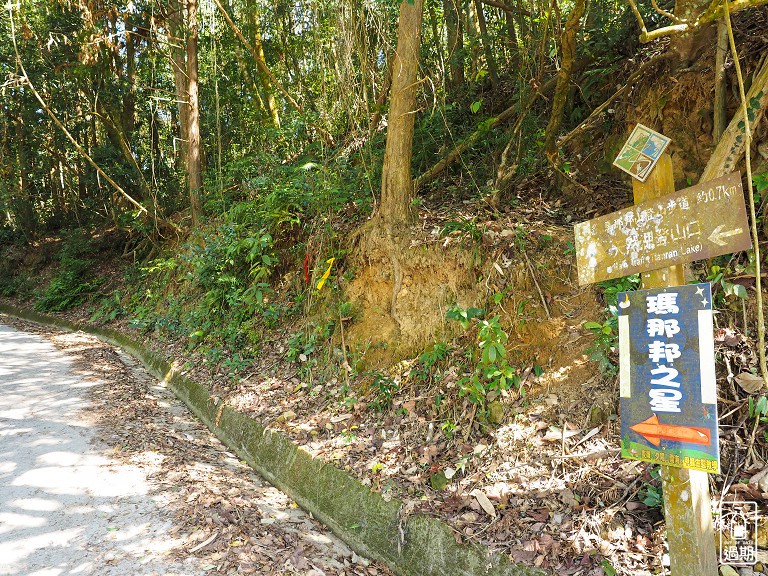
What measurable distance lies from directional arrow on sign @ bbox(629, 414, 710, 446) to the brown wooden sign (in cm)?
78

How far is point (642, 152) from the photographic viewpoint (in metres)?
2.60

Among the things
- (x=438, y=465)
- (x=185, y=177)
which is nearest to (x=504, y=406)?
(x=438, y=465)

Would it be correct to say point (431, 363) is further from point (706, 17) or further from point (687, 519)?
point (706, 17)

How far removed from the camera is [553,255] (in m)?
4.45

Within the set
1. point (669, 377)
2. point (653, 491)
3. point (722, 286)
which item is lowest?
point (653, 491)

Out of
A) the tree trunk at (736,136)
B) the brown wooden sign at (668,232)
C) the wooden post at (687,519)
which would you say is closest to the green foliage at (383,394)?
the brown wooden sign at (668,232)

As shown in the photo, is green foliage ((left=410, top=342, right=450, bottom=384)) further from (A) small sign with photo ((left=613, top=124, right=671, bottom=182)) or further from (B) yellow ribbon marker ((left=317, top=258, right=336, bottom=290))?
(A) small sign with photo ((left=613, top=124, right=671, bottom=182))

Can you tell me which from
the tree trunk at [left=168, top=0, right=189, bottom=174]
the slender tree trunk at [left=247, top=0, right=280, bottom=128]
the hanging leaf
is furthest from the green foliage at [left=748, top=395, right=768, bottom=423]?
the tree trunk at [left=168, top=0, right=189, bottom=174]

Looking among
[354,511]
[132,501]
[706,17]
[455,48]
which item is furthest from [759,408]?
[455,48]

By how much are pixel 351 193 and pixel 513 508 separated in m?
4.70

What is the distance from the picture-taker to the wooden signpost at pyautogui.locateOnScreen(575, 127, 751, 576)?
2213 millimetres

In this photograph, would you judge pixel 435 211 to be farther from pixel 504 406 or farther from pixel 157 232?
pixel 157 232

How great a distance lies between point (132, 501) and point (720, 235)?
4.59m

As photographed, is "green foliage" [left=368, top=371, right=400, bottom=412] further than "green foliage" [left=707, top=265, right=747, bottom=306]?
Yes
